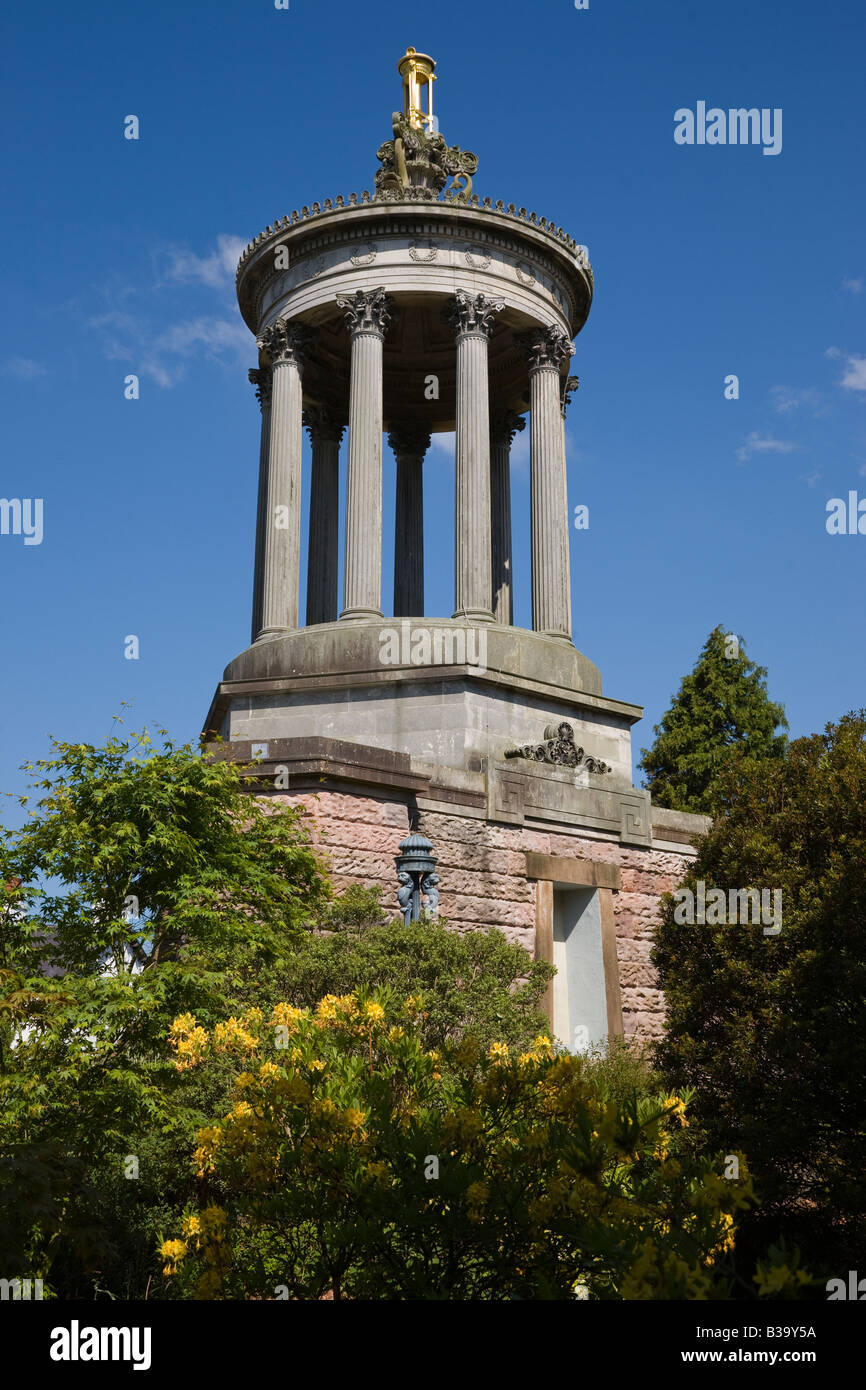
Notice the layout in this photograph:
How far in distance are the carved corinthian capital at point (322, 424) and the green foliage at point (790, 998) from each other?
64.5ft

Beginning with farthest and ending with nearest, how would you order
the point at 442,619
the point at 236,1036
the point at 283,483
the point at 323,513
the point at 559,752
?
the point at 323,513, the point at 283,483, the point at 442,619, the point at 559,752, the point at 236,1036

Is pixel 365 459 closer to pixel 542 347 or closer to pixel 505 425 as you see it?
pixel 542 347

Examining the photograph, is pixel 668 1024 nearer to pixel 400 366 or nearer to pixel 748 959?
pixel 748 959

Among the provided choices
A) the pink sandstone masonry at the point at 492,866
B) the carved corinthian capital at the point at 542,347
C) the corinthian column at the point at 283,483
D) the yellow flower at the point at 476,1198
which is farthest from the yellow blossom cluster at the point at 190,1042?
the carved corinthian capital at the point at 542,347

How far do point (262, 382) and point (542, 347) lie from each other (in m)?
7.70

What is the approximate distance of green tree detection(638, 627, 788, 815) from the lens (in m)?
45.6

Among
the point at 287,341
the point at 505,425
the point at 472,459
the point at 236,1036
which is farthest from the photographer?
the point at 505,425

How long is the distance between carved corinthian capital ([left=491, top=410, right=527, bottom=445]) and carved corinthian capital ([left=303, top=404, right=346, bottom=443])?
4519mm

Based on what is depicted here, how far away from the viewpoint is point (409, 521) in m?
38.1

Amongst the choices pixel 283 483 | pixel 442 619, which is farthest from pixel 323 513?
pixel 442 619

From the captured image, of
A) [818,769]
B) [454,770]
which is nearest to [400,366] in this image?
[454,770]

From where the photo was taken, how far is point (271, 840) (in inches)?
722

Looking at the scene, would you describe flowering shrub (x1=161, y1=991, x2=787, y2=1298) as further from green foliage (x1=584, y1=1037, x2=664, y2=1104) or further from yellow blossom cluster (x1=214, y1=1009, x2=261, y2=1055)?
green foliage (x1=584, y1=1037, x2=664, y2=1104)
